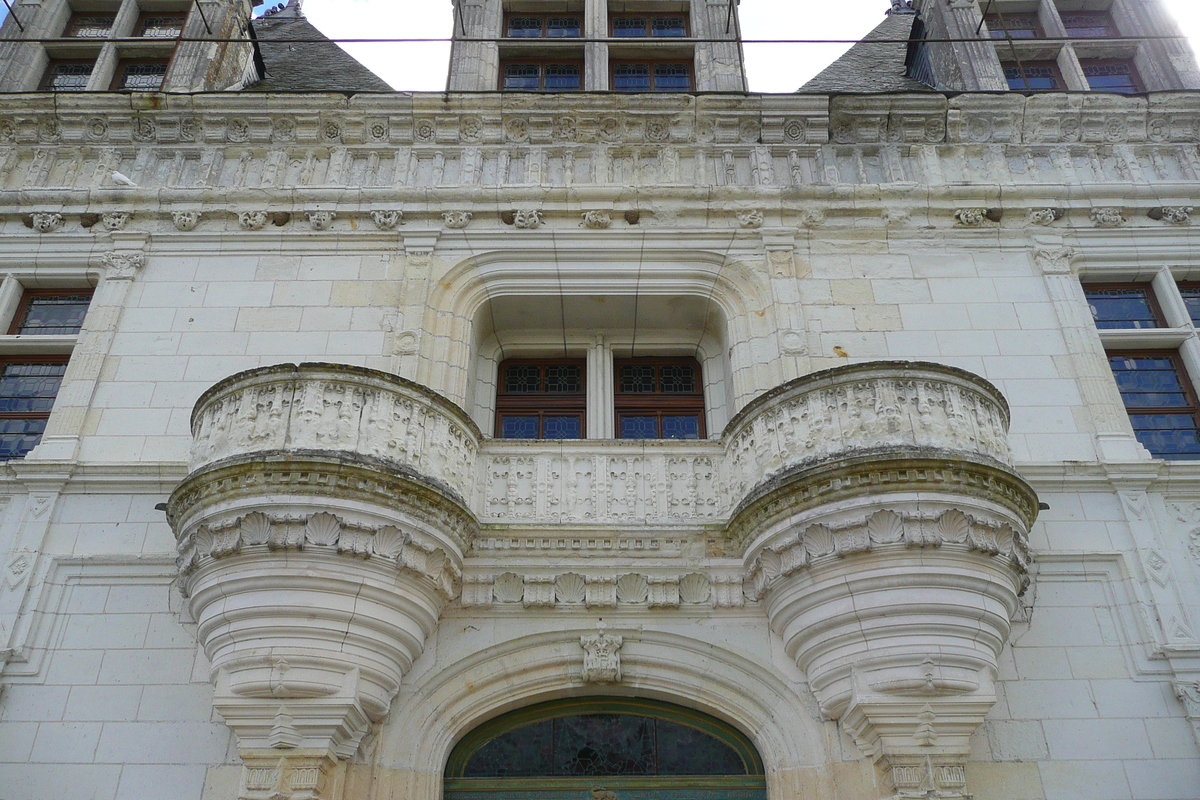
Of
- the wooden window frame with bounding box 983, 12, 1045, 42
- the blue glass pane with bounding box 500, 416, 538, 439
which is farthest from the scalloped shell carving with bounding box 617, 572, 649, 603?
the wooden window frame with bounding box 983, 12, 1045, 42

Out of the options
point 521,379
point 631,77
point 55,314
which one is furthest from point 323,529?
point 631,77

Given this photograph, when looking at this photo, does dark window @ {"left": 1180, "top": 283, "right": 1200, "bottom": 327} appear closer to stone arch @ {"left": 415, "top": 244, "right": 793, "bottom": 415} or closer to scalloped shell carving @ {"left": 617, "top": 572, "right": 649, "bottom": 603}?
stone arch @ {"left": 415, "top": 244, "right": 793, "bottom": 415}

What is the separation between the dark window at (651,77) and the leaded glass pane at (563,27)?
0.85 metres

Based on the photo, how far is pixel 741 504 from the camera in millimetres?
7051

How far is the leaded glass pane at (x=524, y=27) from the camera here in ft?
40.6

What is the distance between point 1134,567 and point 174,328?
8745mm

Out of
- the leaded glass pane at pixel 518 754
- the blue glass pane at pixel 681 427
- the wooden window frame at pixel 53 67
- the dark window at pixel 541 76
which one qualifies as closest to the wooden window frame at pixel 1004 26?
the dark window at pixel 541 76

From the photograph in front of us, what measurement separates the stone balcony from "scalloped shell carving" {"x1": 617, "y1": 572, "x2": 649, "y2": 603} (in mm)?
812

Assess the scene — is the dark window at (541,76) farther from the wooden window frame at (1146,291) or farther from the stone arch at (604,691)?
the stone arch at (604,691)

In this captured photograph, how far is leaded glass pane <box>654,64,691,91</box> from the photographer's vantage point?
11836mm

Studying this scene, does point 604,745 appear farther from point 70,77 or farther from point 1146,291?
point 70,77

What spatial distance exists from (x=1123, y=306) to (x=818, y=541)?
519 centimetres

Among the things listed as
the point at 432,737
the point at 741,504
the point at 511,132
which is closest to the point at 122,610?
the point at 432,737

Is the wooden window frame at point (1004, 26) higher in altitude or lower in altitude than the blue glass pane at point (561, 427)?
higher
